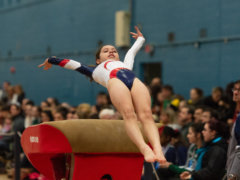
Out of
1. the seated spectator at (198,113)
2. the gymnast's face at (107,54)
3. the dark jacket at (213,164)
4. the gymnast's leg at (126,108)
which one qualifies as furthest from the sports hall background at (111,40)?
the gymnast's leg at (126,108)

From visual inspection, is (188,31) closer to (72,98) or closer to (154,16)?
(154,16)

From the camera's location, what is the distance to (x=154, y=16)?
11.3m

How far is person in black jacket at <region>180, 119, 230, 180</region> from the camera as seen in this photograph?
18.3 feet

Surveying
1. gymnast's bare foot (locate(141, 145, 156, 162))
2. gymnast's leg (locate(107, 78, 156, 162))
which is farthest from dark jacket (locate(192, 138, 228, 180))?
gymnast's bare foot (locate(141, 145, 156, 162))

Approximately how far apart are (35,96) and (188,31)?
711 cm

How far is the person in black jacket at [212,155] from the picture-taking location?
18.3 feet

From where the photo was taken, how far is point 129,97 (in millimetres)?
4566

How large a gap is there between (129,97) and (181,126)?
3.16 meters

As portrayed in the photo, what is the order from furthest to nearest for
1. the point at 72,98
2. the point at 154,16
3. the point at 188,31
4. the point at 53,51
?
1. the point at 53,51
2. the point at 72,98
3. the point at 154,16
4. the point at 188,31

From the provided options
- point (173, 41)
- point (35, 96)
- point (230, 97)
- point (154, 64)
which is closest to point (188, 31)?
point (173, 41)

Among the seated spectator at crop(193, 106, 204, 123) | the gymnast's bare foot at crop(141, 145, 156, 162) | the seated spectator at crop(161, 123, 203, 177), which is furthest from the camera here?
the seated spectator at crop(193, 106, 204, 123)

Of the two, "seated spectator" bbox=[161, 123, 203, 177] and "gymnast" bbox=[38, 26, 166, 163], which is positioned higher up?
"gymnast" bbox=[38, 26, 166, 163]

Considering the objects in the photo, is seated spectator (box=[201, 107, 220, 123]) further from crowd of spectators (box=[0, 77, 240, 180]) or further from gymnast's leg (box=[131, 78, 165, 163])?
gymnast's leg (box=[131, 78, 165, 163])

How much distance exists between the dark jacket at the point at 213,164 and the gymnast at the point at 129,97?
127 centimetres
